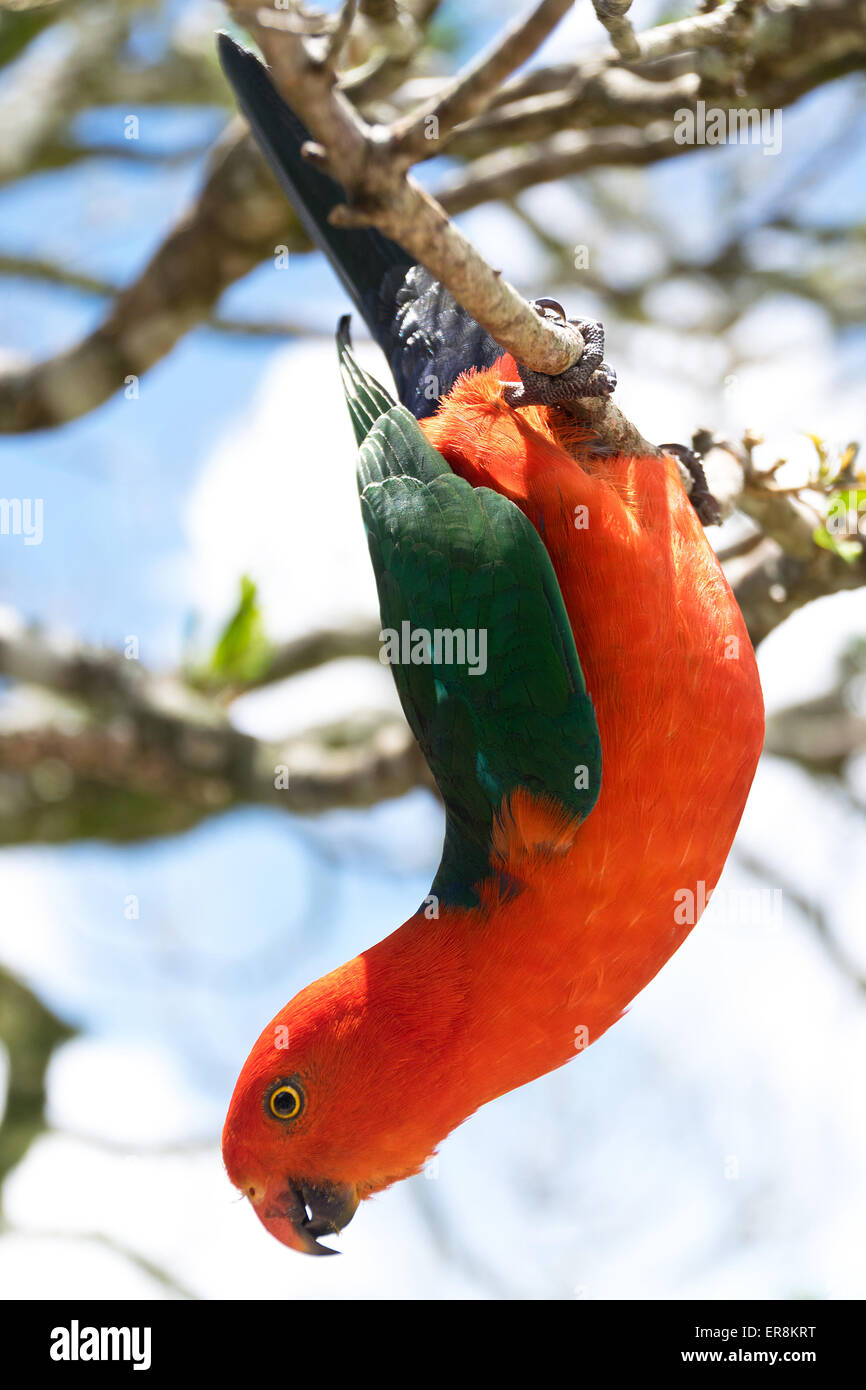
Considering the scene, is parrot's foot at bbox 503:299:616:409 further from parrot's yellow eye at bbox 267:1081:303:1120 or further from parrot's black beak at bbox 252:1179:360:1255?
parrot's black beak at bbox 252:1179:360:1255

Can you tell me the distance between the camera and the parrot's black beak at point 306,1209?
2.83 m

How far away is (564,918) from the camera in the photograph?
2.81 meters

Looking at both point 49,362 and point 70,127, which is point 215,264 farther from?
point 70,127

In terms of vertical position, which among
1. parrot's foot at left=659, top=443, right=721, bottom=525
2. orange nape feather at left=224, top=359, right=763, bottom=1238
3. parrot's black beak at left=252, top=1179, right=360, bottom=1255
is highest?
parrot's foot at left=659, top=443, right=721, bottom=525

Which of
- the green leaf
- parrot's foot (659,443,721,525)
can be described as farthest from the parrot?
the green leaf

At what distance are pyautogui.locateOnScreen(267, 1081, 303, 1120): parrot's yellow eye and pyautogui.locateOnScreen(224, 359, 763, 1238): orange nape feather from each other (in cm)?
2

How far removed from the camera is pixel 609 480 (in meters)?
3.02

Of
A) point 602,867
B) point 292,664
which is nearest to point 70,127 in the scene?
point 292,664

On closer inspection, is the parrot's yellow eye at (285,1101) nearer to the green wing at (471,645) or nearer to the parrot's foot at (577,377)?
the green wing at (471,645)

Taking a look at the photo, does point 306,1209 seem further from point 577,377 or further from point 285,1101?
point 577,377

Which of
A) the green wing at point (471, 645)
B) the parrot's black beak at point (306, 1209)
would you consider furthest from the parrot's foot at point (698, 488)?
the parrot's black beak at point (306, 1209)

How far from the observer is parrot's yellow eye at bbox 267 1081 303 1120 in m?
2.78

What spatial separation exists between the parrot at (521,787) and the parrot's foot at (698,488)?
0.85ft

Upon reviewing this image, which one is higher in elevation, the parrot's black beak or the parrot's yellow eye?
the parrot's yellow eye
